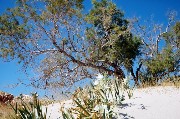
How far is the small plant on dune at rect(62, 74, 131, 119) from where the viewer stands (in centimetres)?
658

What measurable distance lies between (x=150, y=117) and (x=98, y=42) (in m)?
13.6

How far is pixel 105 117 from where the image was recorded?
6559mm

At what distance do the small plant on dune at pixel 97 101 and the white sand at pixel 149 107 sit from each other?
29 centimetres

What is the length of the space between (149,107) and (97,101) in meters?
1.58

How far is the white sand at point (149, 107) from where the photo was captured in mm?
7520

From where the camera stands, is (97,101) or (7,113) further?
(7,113)

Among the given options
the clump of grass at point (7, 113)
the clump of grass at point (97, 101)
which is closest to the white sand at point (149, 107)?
the clump of grass at point (97, 101)

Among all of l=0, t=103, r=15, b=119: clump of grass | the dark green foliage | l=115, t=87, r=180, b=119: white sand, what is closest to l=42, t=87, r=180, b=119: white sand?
l=115, t=87, r=180, b=119: white sand

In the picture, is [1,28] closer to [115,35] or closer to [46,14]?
[46,14]

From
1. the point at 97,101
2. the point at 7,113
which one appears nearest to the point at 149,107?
the point at 97,101

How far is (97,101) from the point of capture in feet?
24.0

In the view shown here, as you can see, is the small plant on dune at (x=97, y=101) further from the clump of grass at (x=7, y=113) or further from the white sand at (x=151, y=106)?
the clump of grass at (x=7, y=113)

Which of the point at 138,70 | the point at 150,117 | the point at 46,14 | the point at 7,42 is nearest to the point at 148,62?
the point at 138,70

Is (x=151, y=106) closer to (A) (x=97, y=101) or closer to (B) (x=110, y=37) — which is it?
(A) (x=97, y=101)
